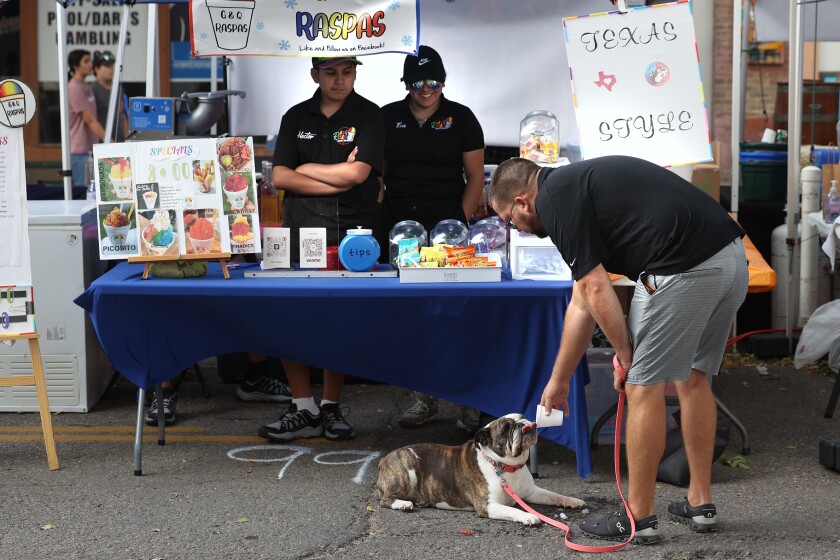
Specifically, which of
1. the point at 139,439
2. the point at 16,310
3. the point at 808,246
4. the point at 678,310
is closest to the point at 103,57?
the point at 16,310

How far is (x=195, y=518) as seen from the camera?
4324 mm

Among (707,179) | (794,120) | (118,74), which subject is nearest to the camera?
→ (707,179)

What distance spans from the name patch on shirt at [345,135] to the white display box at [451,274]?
3.32ft

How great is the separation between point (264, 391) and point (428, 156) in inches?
65.4

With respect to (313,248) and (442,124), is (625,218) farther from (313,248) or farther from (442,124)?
(442,124)

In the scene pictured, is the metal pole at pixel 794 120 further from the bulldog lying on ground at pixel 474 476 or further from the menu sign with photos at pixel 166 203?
the menu sign with photos at pixel 166 203

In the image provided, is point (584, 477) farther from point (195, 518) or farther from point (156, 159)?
point (156, 159)

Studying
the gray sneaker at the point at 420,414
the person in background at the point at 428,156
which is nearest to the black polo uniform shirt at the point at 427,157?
the person in background at the point at 428,156

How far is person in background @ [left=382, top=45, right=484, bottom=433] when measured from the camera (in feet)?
18.9

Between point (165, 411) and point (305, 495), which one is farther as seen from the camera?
point (165, 411)

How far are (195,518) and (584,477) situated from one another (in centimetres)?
164

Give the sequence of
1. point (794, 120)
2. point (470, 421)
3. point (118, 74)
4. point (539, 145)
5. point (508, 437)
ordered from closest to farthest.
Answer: point (508, 437), point (539, 145), point (470, 421), point (794, 120), point (118, 74)

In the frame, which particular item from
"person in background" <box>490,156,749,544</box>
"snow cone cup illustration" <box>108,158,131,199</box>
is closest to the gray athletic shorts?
"person in background" <box>490,156,749,544</box>

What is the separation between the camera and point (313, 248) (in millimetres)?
4891
